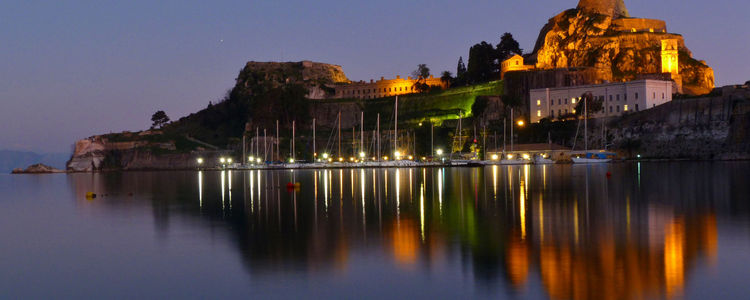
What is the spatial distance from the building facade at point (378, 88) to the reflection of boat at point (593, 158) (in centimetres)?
5642

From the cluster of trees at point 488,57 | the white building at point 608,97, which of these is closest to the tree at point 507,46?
the cluster of trees at point 488,57

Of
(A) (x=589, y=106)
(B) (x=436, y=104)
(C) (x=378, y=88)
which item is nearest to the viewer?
(A) (x=589, y=106)

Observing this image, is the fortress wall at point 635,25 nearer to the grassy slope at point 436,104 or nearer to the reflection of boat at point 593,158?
the grassy slope at point 436,104

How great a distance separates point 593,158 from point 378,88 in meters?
66.8

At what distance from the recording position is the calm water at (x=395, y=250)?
38.7 ft

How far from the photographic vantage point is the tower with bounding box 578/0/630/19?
122562 mm

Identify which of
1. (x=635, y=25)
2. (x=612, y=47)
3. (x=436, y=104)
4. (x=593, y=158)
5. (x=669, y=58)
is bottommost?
(x=593, y=158)

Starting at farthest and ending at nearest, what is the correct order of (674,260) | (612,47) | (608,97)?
(612,47), (608,97), (674,260)

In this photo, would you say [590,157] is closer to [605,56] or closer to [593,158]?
[593,158]

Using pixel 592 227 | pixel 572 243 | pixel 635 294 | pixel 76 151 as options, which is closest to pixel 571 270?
pixel 635 294

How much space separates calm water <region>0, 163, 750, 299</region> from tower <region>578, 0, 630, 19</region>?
101348mm

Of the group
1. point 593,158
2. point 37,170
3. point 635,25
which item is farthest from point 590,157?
point 37,170

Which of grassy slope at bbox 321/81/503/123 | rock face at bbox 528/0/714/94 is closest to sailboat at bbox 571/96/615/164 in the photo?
rock face at bbox 528/0/714/94

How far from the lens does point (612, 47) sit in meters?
113
